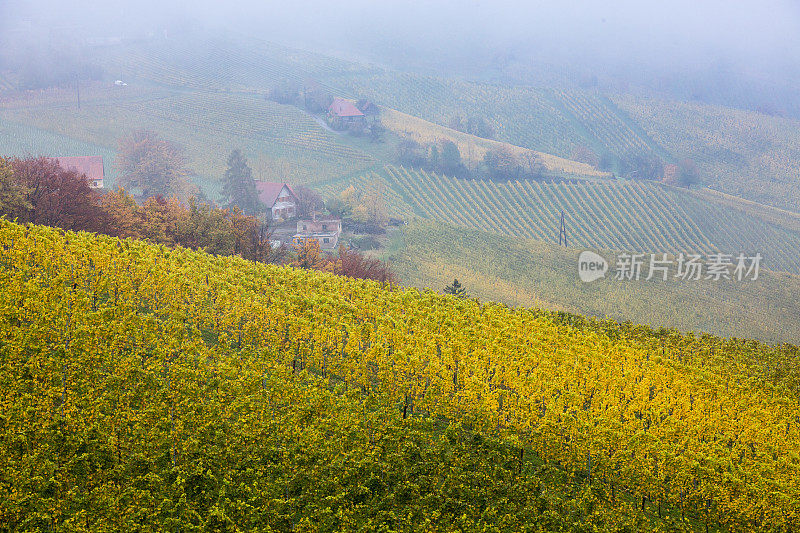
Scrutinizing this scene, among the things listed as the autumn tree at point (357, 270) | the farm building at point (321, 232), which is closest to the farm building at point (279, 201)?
the farm building at point (321, 232)

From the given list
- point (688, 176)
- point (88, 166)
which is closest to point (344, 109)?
point (88, 166)

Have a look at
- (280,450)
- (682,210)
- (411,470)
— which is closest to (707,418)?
(411,470)

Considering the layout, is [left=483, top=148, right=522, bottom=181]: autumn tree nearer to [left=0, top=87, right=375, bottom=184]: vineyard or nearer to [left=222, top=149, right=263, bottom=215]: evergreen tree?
[left=0, top=87, right=375, bottom=184]: vineyard

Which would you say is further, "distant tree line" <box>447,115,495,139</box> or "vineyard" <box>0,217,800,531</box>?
"distant tree line" <box>447,115,495,139</box>

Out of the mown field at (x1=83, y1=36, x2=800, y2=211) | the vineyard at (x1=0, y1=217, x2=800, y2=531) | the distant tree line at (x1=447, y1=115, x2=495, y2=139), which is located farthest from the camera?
the distant tree line at (x1=447, y1=115, x2=495, y2=139)

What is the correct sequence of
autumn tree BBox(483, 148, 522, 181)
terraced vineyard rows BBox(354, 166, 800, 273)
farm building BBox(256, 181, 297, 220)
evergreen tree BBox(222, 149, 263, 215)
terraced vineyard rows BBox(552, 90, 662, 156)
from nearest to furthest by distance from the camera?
evergreen tree BBox(222, 149, 263, 215) < farm building BBox(256, 181, 297, 220) < terraced vineyard rows BBox(354, 166, 800, 273) < autumn tree BBox(483, 148, 522, 181) < terraced vineyard rows BBox(552, 90, 662, 156)

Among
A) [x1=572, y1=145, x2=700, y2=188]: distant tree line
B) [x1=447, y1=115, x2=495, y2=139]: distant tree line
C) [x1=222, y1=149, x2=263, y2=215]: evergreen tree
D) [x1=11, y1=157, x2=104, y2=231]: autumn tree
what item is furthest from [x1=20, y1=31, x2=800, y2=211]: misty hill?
[x1=11, y1=157, x2=104, y2=231]: autumn tree

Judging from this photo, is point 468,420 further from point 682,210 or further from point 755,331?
point 682,210
